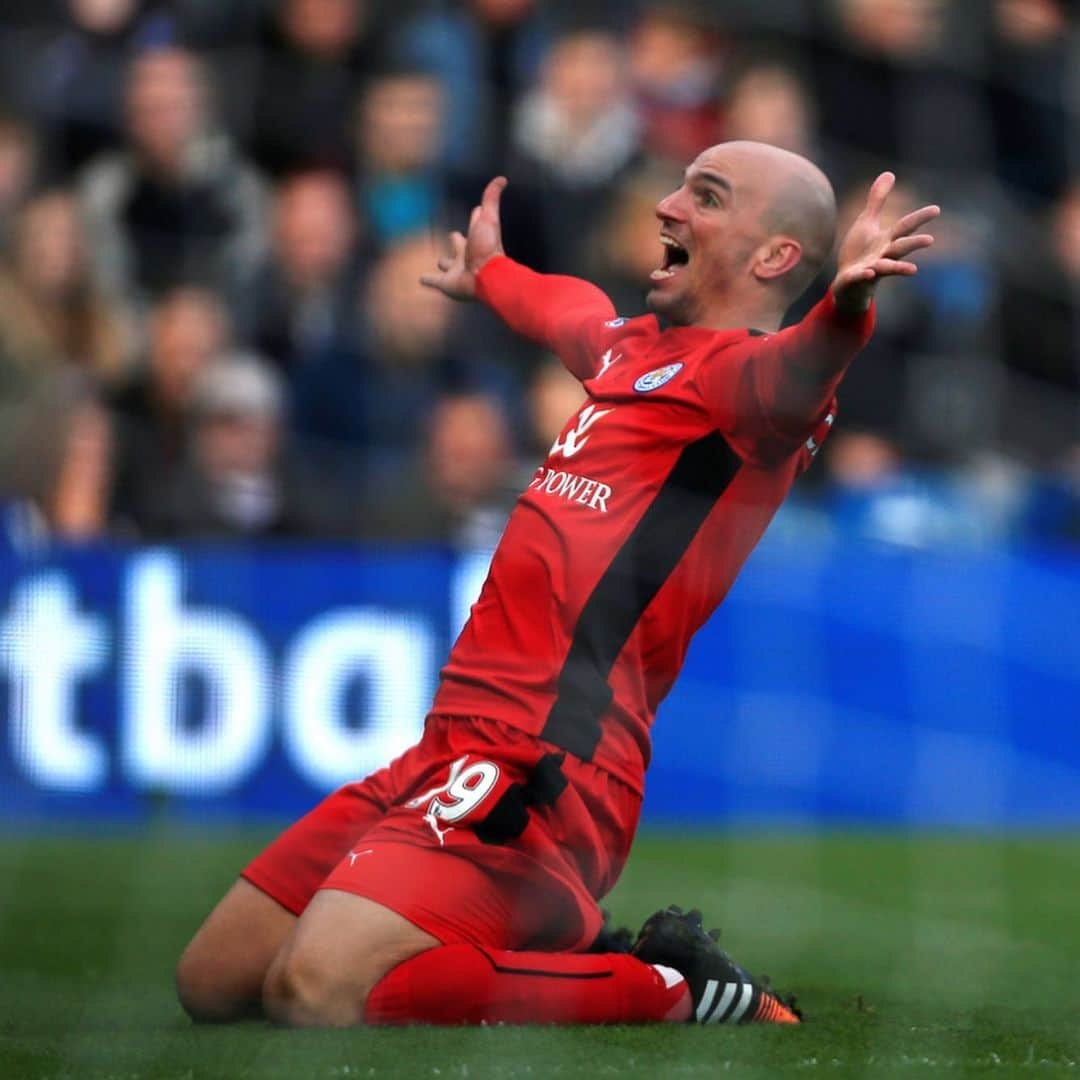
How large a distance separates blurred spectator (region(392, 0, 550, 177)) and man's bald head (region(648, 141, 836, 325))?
3.33 m

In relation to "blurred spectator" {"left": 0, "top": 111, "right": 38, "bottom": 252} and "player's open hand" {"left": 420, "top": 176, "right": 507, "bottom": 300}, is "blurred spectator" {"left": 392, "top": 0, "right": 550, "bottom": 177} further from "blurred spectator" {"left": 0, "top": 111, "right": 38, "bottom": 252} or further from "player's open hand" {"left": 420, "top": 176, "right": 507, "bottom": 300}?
"player's open hand" {"left": 420, "top": 176, "right": 507, "bottom": 300}

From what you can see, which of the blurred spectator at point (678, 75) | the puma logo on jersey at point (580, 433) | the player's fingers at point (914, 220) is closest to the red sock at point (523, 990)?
the puma logo on jersey at point (580, 433)

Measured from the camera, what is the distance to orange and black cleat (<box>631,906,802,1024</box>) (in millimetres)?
3248

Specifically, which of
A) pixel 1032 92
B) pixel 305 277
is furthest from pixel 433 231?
pixel 1032 92

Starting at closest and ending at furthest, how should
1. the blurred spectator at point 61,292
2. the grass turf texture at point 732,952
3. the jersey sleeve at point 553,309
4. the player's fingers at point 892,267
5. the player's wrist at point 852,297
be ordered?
1. the player's fingers at point 892,267
2. the player's wrist at point 852,297
3. the grass turf texture at point 732,952
4. the jersey sleeve at point 553,309
5. the blurred spectator at point 61,292

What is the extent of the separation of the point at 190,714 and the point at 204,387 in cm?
101

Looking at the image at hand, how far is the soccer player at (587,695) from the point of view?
3062 mm

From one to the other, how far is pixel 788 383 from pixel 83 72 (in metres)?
4.11

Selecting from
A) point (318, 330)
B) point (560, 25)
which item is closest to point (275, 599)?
point (318, 330)

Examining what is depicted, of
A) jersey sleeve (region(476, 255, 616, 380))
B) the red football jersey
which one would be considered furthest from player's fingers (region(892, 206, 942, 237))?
jersey sleeve (region(476, 255, 616, 380))

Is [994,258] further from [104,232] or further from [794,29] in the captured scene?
[104,232]

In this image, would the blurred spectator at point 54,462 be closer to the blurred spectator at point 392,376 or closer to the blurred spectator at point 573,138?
the blurred spectator at point 392,376

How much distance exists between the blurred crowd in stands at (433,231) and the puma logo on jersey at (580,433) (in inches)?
116

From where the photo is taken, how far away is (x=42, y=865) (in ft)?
18.6
